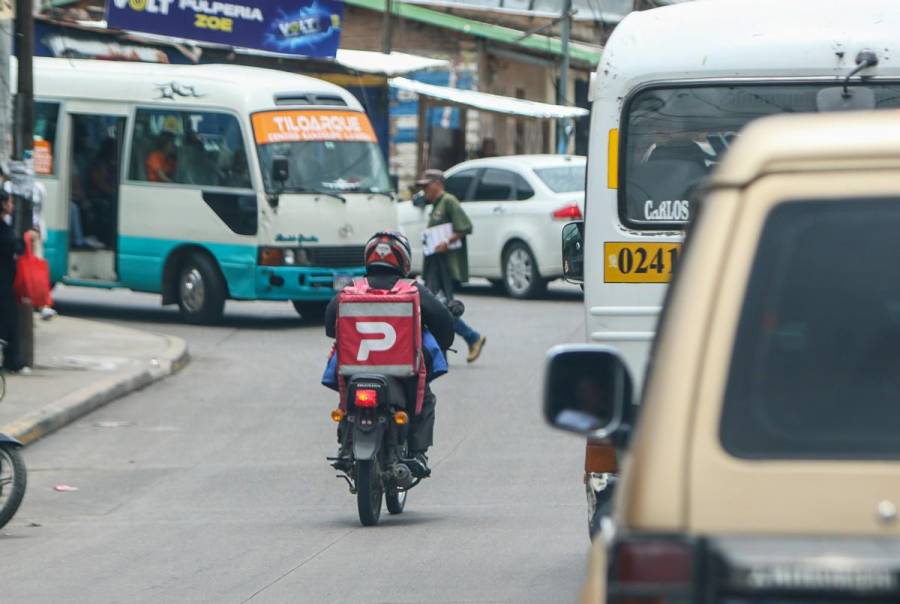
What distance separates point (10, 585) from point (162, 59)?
653 inches

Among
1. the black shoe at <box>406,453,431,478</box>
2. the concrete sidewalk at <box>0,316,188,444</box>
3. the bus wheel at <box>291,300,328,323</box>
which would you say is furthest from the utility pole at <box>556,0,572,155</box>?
the black shoe at <box>406,453,431,478</box>

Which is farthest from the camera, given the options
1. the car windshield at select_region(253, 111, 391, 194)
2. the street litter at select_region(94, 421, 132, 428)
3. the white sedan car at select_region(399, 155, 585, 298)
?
the white sedan car at select_region(399, 155, 585, 298)

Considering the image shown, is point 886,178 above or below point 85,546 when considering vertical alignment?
above

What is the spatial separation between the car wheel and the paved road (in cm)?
497

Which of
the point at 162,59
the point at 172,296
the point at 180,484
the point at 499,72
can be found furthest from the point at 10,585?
the point at 499,72

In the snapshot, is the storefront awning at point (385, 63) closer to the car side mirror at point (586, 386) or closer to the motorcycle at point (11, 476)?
the motorcycle at point (11, 476)

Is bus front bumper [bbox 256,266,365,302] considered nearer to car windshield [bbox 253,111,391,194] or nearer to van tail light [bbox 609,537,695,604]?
car windshield [bbox 253,111,391,194]

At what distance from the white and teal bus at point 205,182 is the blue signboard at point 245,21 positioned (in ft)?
6.19

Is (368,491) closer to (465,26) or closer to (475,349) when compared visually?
(475,349)

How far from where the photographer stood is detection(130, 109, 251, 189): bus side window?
19.7 m

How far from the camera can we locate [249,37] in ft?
80.3

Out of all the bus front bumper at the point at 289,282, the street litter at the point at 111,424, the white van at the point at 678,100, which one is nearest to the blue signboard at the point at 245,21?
the bus front bumper at the point at 289,282

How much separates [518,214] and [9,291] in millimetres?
8946

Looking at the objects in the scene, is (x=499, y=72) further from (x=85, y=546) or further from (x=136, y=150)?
(x=85, y=546)
